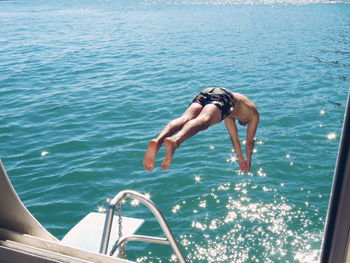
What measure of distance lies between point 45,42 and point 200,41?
11.8 metres

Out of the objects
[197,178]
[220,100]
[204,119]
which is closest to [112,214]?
[204,119]

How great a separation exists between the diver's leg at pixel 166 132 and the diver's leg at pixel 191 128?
15cm

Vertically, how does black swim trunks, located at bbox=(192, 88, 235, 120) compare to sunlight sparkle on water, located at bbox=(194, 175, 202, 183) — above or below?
above

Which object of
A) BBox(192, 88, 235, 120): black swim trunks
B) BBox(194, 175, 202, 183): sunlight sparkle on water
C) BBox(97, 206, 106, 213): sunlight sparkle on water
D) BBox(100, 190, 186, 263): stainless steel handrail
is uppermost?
BBox(192, 88, 235, 120): black swim trunks

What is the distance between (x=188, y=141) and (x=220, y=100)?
21.8 ft

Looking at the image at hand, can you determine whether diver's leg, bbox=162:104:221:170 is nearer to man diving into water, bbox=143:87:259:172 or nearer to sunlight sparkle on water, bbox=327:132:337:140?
man diving into water, bbox=143:87:259:172

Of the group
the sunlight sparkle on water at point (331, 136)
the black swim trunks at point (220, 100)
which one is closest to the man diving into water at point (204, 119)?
the black swim trunks at point (220, 100)

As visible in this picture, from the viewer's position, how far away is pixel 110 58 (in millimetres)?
24031

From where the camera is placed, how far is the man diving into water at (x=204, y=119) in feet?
16.0

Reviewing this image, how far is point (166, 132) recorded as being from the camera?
17.3ft

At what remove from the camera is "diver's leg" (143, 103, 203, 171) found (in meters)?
4.88

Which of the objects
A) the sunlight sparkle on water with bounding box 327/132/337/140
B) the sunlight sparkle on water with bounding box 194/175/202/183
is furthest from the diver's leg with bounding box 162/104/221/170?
the sunlight sparkle on water with bounding box 327/132/337/140

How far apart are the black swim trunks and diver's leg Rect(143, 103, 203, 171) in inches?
6.2

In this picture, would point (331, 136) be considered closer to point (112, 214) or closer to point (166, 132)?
point (166, 132)
